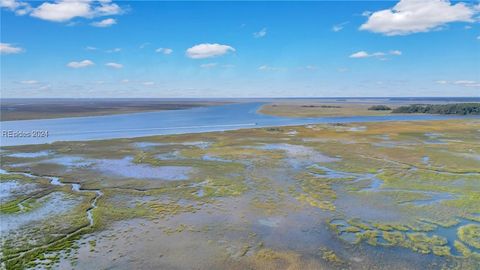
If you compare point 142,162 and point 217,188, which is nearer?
point 217,188

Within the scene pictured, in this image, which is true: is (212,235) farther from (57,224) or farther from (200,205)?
(57,224)

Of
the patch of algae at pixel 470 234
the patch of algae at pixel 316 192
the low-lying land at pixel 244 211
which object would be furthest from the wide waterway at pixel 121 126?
the patch of algae at pixel 470 234

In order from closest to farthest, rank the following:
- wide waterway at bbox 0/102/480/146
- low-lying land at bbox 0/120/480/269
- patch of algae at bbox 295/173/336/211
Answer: low-lying land at bbox 0/120/480/269 < patch of algae at bbox 295/173/336/211 < wide waterway at bbox 0/102/480/146

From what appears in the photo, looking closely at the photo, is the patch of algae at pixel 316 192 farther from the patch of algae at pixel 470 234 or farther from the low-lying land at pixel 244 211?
the patch of algae at pixel 470 234

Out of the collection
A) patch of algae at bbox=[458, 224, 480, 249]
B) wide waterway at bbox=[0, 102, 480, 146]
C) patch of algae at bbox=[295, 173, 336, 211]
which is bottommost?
patch of algae at bbox=[458, 224, 480, 249]

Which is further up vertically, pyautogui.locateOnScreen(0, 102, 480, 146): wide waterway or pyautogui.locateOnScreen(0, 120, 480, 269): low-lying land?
pyautogui.locateOnScreen(0, 102, 480, 146): wide waterway

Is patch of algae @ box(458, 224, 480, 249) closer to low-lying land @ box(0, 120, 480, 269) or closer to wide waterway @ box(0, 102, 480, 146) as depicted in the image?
low-lying land @ box(0, 120, 480, 269)

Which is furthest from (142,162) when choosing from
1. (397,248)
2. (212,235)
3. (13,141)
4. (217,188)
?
(13,141)

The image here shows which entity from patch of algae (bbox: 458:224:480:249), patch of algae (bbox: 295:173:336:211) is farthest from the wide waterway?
patch of algae (bbox: 458:224:480:249)
